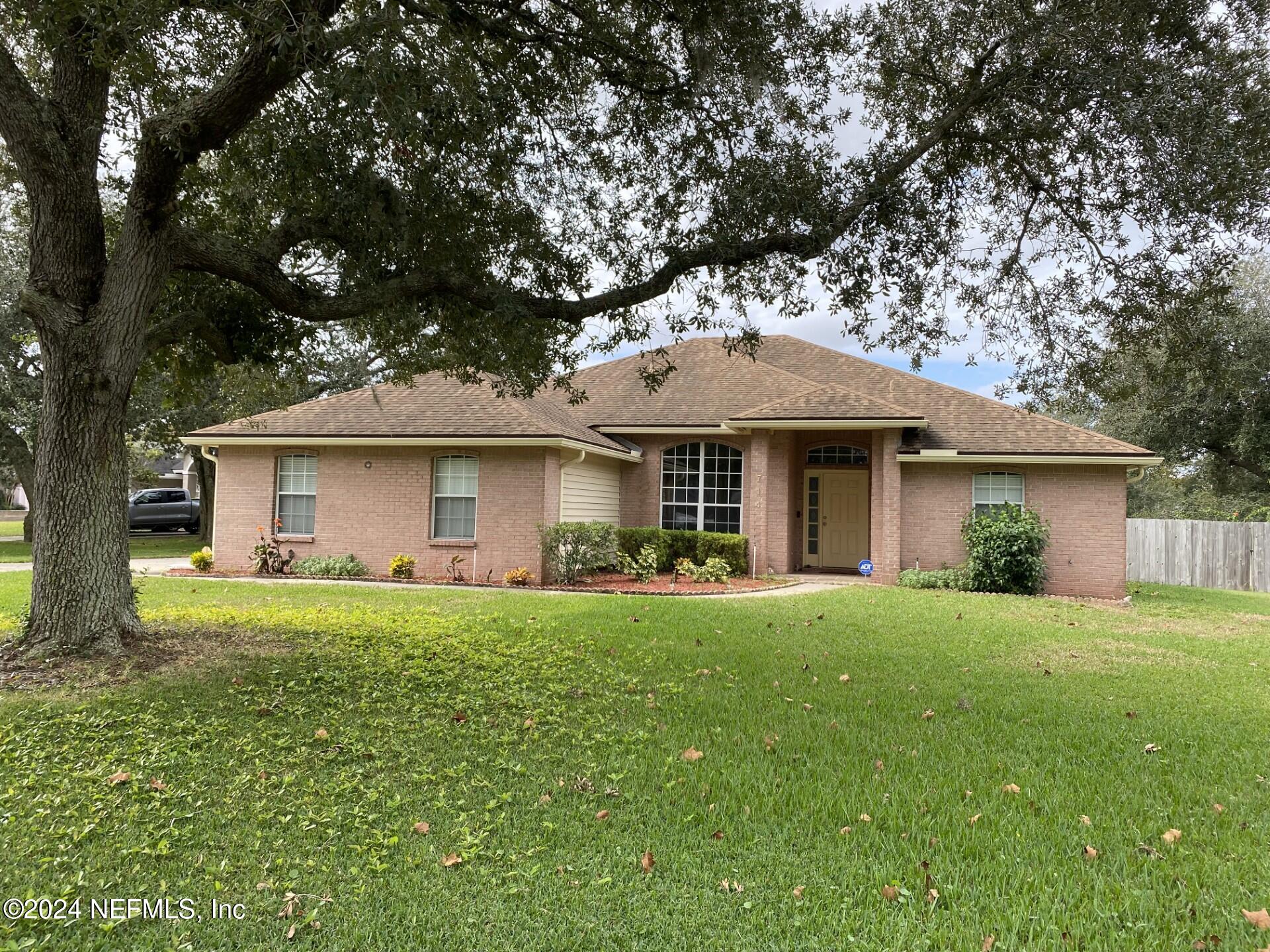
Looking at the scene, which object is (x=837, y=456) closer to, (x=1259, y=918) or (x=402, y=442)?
(x=402, y=442)

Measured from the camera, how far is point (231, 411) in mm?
13422

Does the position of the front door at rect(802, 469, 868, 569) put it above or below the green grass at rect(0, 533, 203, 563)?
above

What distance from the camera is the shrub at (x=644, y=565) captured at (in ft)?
47.9

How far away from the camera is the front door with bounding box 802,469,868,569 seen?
17141mm

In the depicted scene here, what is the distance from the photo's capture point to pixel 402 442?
14578 millimetres

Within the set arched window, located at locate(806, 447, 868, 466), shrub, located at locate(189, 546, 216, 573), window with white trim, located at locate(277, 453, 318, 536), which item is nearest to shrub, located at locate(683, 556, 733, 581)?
arched window, located at locate(806, 447, 868, 466)

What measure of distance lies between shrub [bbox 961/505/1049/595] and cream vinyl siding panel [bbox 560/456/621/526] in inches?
305

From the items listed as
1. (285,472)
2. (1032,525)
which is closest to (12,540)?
(285,472)

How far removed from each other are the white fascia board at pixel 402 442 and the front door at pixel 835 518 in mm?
4718

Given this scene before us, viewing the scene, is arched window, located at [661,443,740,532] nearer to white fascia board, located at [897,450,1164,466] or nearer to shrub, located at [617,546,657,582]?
shrub, located at [617,546,657,582]

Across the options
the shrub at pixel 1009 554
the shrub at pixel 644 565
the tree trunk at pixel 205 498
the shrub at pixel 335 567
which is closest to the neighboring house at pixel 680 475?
the shrub at pixel 335 567

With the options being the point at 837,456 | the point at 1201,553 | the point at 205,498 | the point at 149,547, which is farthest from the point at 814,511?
the point at 205,498

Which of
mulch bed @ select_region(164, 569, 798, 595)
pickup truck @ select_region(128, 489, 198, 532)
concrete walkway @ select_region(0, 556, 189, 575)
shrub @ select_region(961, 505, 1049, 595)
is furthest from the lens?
pickup truck @ select_region(128, 489, 198, 532)

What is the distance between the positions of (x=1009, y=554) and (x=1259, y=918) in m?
12.2
